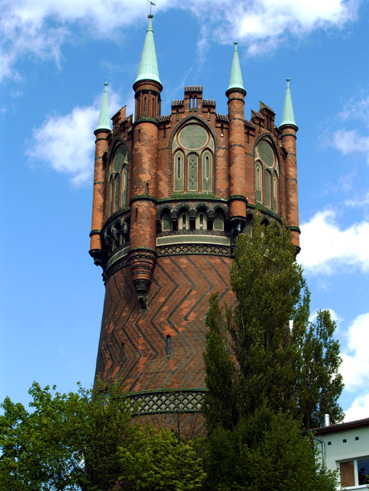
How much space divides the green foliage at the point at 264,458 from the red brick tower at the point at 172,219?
4.85 metres

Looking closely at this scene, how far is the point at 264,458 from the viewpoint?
873 inches

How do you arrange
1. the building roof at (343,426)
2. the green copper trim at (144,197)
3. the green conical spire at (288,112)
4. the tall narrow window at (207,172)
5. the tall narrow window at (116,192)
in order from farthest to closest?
the green conical spire at (288,112) < the tall narrow window at (116,192) < the tall narrow window at (207,172) < the green copper trim at (144,197) < the building roof at (343,426)

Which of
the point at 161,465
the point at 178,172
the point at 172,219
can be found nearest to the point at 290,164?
the point at 178,172

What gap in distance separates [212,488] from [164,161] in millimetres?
13387

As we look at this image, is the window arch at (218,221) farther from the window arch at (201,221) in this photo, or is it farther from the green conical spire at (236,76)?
the green conical spire at (236,76)

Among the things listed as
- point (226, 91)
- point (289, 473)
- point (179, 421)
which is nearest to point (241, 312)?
point (179, 421)

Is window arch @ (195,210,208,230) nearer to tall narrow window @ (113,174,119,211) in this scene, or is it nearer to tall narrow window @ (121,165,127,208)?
tall narrow window @ (121,165,127,208)

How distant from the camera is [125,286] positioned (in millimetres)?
32062

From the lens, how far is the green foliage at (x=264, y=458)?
21.9 metres

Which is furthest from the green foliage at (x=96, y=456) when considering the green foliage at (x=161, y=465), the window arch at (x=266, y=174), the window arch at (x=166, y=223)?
the window arch at (x=266, y=174)

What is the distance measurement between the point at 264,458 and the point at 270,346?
13.7 feet

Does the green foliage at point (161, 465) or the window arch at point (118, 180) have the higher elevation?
the window arch at point (118, 180)

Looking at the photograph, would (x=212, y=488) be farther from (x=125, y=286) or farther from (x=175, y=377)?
(x=125, y=286)

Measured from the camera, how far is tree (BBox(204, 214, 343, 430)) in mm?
Answer: 24688
